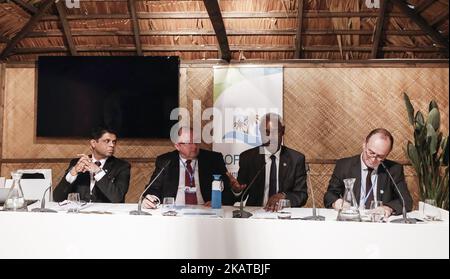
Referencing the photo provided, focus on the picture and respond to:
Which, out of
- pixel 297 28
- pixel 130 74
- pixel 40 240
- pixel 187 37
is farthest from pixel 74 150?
pixel 297 28

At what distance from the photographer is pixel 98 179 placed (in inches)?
130

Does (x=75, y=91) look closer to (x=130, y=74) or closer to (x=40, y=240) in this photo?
(x=130, y=74)

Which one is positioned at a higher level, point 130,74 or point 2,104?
point 130,74

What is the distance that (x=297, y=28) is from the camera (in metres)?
4.01

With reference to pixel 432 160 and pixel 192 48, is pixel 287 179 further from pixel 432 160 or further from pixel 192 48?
pixel 192 48

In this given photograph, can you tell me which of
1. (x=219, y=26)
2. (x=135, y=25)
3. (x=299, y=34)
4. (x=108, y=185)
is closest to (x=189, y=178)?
(x=108, y=185)

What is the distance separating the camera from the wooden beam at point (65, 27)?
3.97m

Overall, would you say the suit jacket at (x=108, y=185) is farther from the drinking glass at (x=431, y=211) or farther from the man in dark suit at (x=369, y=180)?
the drinking glass at (x=431, y=211)

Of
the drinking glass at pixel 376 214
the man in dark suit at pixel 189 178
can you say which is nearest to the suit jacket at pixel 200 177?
the man in dark suit at pixel 189 178

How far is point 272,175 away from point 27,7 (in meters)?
2.60

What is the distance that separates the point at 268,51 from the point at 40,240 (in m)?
2.78

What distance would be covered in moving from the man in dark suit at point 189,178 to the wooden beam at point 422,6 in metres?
1.96

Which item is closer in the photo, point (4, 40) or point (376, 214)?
point (376, 214)
